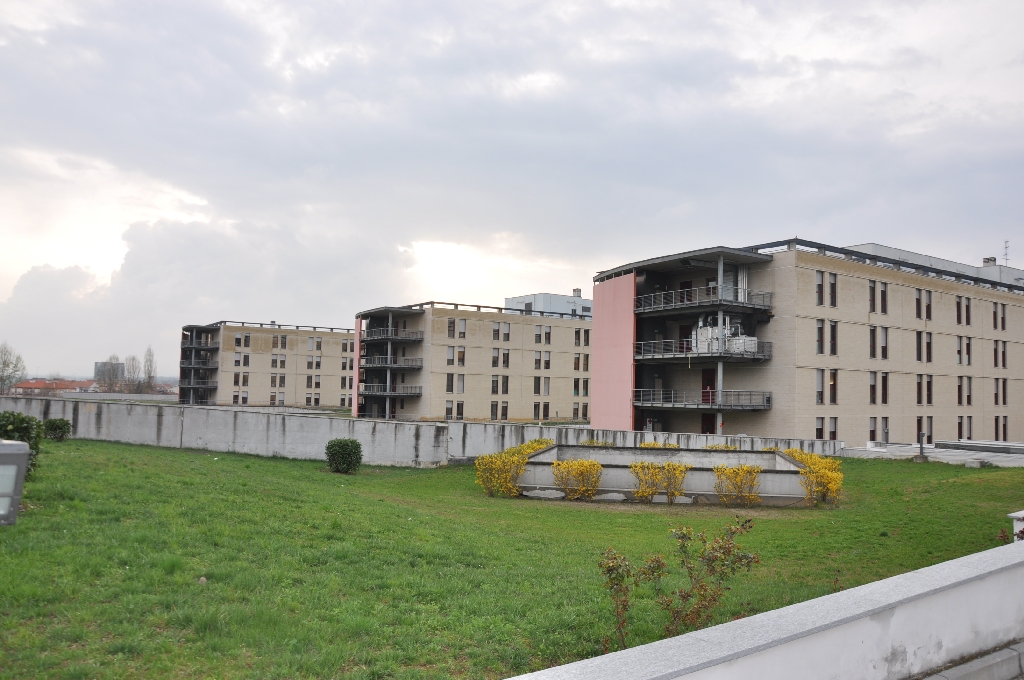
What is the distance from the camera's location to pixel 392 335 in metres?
63.3

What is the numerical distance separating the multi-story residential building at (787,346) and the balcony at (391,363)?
70.2 feet

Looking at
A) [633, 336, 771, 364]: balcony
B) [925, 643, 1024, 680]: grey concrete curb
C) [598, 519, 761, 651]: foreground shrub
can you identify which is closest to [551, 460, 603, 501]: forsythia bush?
[598, 519, 761, 651]: foreground shrub

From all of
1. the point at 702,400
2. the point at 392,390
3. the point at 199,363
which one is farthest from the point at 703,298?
the point at 199,363

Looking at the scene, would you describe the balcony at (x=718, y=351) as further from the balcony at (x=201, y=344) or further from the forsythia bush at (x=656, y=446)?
the balcony at (x=201, y=344)

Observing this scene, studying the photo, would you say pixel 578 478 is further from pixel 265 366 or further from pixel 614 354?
pixel 265 366

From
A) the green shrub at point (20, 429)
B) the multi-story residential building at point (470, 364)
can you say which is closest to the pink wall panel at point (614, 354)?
the multi-story residential building at point (470, 364)

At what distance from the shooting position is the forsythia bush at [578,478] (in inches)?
826

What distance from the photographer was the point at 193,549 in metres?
8.37

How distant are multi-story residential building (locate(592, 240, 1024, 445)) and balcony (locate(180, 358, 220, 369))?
5628 centimetres

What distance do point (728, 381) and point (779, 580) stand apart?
3425 cm

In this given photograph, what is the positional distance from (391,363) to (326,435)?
30518 millimetres

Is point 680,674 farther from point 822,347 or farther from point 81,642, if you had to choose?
point 822,347

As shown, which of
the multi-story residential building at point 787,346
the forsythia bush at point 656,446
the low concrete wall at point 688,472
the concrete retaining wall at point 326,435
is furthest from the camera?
the multi-story residential building at point 787,346

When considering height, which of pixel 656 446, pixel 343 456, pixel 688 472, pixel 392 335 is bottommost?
pixel 343 456
